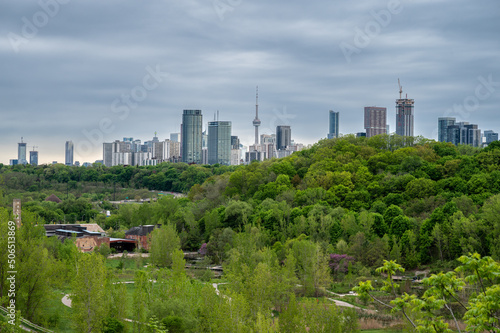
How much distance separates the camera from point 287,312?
22.7m

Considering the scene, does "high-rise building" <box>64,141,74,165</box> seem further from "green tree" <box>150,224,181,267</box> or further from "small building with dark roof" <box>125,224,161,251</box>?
"green tree" <box>150,224,181,267</box>

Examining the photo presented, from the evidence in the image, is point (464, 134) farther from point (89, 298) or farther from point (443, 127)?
point (89, 298)

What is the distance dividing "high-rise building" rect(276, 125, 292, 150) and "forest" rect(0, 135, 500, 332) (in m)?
114

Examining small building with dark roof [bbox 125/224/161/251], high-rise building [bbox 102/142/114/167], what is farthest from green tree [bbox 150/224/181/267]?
high-rise building [bbox 102/142/114/167]

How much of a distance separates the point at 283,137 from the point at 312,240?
14998 cm

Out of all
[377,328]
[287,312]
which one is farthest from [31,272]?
[377,328]

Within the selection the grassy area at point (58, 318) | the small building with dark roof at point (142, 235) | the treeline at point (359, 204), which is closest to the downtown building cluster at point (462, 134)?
the treeline at point (359, 204)

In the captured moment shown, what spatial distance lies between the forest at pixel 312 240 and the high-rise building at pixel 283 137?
114m

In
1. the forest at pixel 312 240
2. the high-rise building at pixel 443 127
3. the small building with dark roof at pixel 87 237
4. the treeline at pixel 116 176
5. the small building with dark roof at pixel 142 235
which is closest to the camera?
the forest at pixel 312 240

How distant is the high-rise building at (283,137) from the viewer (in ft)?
633

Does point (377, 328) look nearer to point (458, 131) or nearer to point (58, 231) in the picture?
point (58, 231)

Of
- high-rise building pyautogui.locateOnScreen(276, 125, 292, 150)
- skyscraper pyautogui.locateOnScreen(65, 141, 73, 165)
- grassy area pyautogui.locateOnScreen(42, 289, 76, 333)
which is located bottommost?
grassy area pyautogui.locateOnScreen(42, 289, 76, 333)

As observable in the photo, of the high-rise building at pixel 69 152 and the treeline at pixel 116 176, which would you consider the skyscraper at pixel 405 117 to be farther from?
the high-rise building at pixel 69 152

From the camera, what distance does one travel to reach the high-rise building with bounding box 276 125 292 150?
193 m
